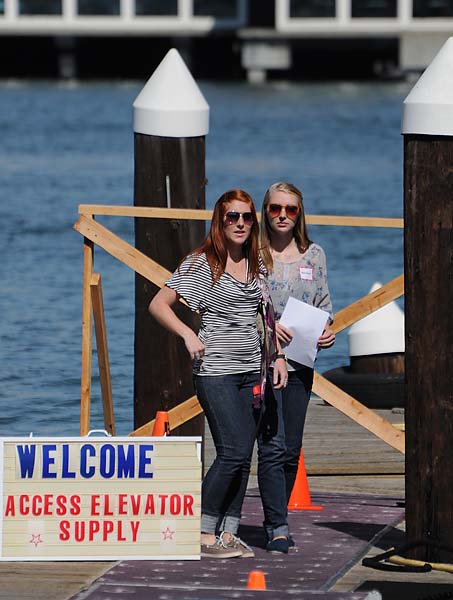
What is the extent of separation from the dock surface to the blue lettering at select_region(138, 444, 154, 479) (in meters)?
0.35

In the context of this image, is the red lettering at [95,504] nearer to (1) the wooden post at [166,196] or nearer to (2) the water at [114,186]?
(1) the wooden post at [166,196]

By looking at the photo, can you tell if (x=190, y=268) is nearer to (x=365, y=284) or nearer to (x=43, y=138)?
(x=365, y=284)

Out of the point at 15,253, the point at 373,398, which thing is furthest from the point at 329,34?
the point at 373,398

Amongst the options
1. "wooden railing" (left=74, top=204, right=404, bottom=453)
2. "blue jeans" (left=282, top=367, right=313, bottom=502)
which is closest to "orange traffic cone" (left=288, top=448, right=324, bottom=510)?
"wooden railing" (left=74, top=204, right=404, bottom=453)

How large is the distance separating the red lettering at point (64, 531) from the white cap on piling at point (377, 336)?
18.2ft

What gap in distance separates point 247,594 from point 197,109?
3155 millimetres

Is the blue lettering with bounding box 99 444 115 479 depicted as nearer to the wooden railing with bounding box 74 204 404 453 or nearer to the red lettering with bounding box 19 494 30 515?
the red lettering with bounding box 19 494 30 515

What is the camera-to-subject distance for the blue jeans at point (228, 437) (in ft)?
21.5

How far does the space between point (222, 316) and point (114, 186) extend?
2728cm

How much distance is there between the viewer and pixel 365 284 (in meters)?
22.0

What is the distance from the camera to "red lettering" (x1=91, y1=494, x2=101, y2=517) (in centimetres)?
659

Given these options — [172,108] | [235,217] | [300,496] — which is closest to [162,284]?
[172,108]

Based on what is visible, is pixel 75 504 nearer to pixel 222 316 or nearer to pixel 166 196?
pixel 222 316

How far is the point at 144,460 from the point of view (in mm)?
6617
